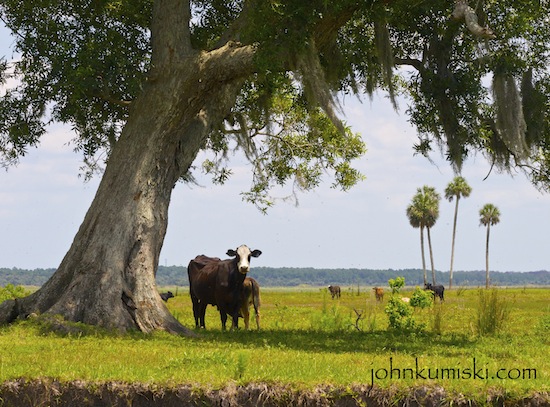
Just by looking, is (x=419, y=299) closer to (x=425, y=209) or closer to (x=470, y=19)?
(x=470, y=19)

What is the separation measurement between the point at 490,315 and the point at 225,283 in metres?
6.53

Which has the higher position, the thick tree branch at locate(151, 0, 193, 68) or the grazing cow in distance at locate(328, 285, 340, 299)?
the thick tree branch at locate(151, 0, 193, 68)

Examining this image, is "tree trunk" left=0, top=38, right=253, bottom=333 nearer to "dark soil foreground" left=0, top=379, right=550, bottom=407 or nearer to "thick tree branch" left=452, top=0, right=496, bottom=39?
"thick tree branch" left=452, top=0, right=496, bottom=39

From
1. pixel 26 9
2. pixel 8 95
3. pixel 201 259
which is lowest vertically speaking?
pixel 201 259

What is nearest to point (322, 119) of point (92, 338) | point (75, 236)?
point (75, 236)

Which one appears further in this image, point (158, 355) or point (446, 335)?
point (446, 335)

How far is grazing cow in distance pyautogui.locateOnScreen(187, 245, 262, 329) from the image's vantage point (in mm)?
20906

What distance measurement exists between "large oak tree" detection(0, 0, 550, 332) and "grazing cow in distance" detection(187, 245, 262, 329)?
198 centimetres

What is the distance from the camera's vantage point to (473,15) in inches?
669

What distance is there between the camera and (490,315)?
821 inches

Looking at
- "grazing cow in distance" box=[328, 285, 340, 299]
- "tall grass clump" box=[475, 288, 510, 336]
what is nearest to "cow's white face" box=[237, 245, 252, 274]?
"tall grass clump" box=[475, 288, 510, 336]

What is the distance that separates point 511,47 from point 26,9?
39.3 ft

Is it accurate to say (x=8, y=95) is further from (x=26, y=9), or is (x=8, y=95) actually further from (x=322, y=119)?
(x=322, y=119)

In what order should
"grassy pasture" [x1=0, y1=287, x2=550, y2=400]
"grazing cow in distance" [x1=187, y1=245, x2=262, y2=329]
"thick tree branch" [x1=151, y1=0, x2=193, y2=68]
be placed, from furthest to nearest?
"grazing cow in distance" [x1=187, y1=245, x2=262, y2=329], "thick tree branch" [x1=151, y1=0, x2=193, y2=68], "grassy pasture" [x1=0, y1=287, x2=550, y2=400]
